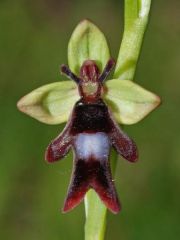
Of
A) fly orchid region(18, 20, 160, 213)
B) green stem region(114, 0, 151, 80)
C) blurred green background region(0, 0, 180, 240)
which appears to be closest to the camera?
fly orchid region(18, 20, 160, 213)

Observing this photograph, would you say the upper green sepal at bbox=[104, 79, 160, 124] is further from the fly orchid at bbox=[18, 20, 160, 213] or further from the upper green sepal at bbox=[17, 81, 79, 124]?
the upper green sepal at bbox=[17, 81, 79, 124]

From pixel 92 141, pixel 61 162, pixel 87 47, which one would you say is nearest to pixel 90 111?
pixel 92 141

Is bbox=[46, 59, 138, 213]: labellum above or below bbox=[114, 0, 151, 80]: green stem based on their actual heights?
below

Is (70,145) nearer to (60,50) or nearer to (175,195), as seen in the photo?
(175,195)

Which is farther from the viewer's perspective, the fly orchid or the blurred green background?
the blurred green background

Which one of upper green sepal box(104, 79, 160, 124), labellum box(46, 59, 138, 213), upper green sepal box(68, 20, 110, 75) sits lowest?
labellum box(46, 59, 138, 213)

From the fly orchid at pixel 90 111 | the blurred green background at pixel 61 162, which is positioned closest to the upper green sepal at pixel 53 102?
the fly orchid at pixel 90 111

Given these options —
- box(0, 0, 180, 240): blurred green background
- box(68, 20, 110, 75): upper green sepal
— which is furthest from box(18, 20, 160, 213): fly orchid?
box(0, 0, 180, 240): blurred green background

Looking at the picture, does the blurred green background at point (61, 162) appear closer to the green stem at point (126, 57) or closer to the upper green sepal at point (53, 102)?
the green stem at point (126, 57)
